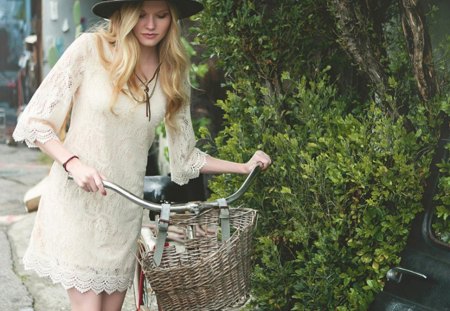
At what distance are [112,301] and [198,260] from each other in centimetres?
76

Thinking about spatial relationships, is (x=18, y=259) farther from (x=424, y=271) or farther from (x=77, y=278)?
(x=424, y=271)

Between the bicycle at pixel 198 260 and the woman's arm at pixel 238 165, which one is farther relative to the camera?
the woman's arm at pixel 238 165

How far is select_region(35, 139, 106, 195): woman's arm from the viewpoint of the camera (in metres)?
2.93

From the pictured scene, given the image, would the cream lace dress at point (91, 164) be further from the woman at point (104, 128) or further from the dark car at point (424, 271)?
the dark car at point (424, 271)

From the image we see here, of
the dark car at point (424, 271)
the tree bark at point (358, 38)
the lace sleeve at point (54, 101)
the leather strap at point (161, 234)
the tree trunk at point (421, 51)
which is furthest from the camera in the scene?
the tree bark at point (358, 38)

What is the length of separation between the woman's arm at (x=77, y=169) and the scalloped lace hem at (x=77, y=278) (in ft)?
1.63

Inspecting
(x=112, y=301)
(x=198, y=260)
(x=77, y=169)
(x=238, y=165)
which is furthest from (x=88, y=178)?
(x=238, y=165)

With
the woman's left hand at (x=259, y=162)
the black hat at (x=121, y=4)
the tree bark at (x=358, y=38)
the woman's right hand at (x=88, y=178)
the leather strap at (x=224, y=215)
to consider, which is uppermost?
the black hat at (x=121, y=4)

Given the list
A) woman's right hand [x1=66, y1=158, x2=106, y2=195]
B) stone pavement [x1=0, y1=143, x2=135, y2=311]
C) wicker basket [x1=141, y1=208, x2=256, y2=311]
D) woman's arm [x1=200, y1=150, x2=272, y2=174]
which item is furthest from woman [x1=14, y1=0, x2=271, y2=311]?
stone pavement [x1=0, y1=143, x2=135, y2=311]

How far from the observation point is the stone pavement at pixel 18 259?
6.04 m

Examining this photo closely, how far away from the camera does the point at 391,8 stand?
15.1ft

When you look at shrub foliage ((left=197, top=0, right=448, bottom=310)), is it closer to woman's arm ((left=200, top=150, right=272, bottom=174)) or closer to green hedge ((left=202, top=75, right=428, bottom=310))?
green hedge ((left=202, top=75, right=428, bottom=310))

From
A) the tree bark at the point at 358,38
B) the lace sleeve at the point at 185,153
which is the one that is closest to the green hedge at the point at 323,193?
the tree bark at the point at 358,38

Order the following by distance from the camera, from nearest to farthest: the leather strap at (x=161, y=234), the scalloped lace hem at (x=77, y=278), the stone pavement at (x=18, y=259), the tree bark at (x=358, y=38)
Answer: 1. the leather strap at (x=161, y=234)
2. the scalloped lace hem at (x=77, y=278)
3. the tree bark at (x=358, y=38)
4. the stone pavement at (x=18, y=259)
